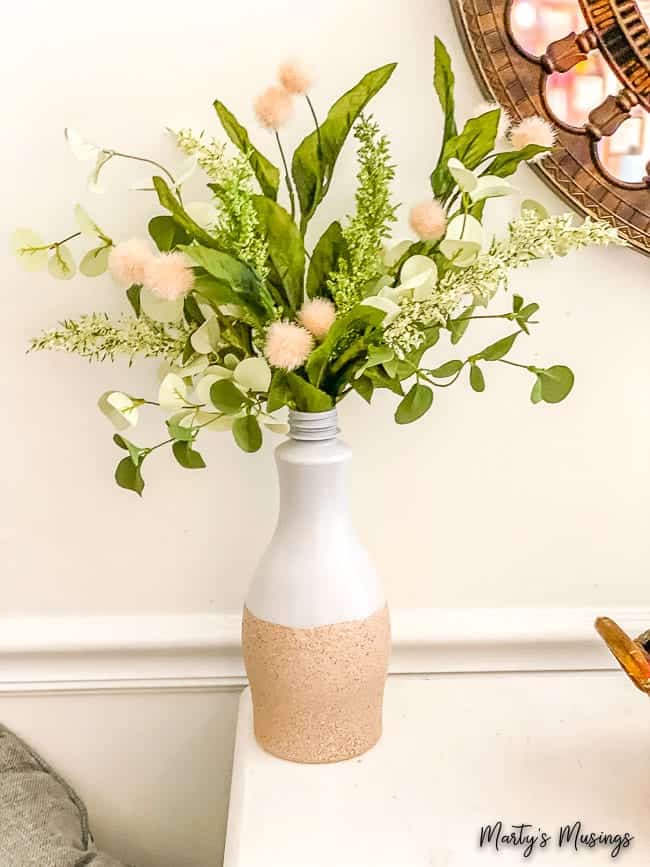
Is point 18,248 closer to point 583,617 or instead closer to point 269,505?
point 269,505

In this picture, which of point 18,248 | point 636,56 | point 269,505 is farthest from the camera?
point 269,505

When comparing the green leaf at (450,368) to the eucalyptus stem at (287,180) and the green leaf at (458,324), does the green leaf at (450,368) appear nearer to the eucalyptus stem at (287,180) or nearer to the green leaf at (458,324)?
the green leaf at (458,324)

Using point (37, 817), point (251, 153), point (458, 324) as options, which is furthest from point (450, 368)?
point (37, 817)

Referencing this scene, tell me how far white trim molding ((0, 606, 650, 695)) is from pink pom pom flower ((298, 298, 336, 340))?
413mm

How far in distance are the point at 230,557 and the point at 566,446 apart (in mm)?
374

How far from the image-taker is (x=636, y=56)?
846 mm

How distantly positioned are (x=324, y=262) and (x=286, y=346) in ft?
0.45

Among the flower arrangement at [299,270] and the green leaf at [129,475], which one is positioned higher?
the flower arrangement at [299,270]

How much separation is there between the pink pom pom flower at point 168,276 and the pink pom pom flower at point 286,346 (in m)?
0.07

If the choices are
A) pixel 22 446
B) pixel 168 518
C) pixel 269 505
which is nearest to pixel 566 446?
pixel 269 505

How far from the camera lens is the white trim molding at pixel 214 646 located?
974 mm

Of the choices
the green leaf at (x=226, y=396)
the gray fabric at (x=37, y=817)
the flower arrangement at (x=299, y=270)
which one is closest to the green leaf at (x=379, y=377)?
the flower arrangement at (x=299, y=270)

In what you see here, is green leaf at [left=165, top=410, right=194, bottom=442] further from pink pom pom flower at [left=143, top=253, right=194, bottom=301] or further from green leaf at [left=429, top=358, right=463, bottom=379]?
green leaf at [left=429, top=358, right=463, bottom=379]

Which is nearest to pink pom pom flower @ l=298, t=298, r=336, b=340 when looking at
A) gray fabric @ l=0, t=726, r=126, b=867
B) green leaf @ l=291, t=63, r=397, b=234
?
green leaf @ l=291, t=63, r=397, b=234
